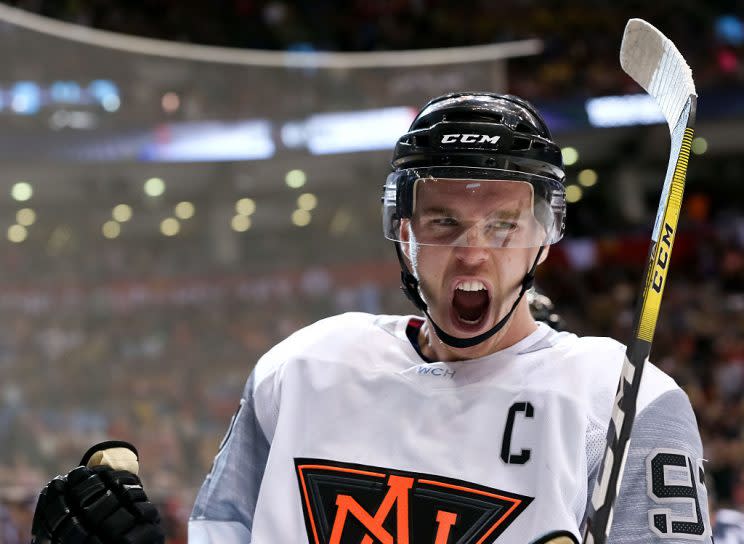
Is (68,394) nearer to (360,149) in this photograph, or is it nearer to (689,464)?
(360,149)

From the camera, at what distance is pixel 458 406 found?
1448 mm

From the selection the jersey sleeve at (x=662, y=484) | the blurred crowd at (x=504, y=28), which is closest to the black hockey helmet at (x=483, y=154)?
the jersey sleeve at (x=662, y=484)

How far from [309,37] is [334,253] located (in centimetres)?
458

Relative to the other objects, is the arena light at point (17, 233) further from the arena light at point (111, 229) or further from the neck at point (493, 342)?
the neck at point (493, 342)

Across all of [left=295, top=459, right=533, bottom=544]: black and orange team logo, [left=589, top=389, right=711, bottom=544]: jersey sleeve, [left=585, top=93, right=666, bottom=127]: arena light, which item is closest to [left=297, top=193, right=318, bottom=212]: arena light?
[left=295, top=459, right=533, bottom=544]: black and orange team logo

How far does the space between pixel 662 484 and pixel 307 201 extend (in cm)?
390

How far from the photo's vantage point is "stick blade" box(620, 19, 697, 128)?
1.44 m

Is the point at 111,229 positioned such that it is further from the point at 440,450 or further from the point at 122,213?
the point at 440,450

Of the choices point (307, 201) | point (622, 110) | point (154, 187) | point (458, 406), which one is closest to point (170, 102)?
point (154, 187)

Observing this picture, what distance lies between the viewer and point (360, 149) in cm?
510

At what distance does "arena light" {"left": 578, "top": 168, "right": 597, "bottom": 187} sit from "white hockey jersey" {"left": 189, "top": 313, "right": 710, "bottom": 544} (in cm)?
1115

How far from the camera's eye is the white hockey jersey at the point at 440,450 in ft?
4.32

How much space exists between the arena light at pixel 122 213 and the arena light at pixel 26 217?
1.38ft

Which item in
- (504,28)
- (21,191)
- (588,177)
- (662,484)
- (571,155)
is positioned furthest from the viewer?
(588,177)
